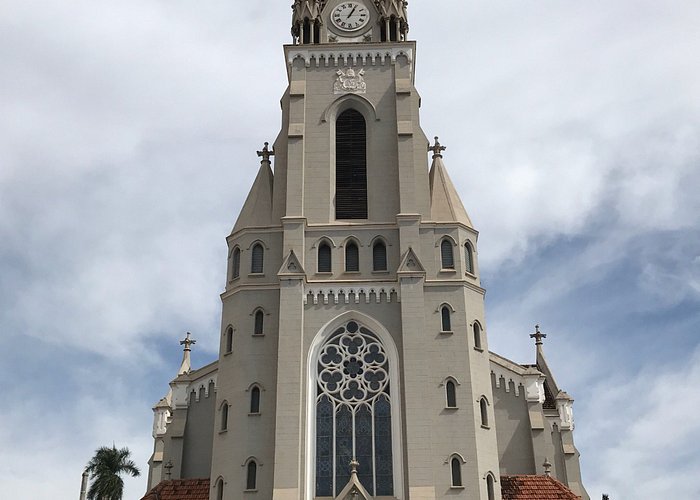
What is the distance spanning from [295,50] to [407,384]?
805 inches

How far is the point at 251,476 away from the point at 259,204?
14.4 m

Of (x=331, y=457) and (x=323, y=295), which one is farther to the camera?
(x=323, y=295)

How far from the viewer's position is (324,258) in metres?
44.9

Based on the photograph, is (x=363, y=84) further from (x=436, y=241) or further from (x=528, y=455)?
(x=528, y=455)

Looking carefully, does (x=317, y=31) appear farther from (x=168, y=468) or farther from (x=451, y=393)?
(x=168, y=468)

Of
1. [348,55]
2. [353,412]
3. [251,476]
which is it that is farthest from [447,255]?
[251,476]

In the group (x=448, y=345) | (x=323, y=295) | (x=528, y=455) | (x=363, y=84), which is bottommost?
(x=528, y=455)

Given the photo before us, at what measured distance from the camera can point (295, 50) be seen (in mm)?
50062

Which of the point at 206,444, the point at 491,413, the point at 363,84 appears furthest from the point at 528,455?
the point at 363,84

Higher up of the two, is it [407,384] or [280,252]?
[280,252]

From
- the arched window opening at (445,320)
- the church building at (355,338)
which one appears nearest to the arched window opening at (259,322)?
the church building at (355,338)

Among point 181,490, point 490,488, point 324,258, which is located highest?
point 324,258

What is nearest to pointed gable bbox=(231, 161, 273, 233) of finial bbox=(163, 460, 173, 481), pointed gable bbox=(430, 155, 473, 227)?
pointed gable bbox=(430, 155, 473, 227)

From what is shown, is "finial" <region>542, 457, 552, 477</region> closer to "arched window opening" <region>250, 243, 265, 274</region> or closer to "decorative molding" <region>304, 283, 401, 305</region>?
"decorative molding" <region>304, 283, 401, 305</region>
